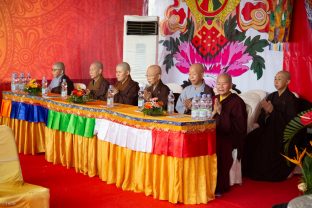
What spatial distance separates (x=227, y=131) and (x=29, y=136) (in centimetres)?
260

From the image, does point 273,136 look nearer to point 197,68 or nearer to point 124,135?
point 197,68

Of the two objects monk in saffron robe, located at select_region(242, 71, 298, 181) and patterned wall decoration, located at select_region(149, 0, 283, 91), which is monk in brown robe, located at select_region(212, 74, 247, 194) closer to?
monk in saffron robe, located at select_region(242, 71, 298, 181)

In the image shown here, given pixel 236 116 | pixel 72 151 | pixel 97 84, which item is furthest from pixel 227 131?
pixel 97 84

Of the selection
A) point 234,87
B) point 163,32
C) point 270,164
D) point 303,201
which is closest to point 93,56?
point 163,32

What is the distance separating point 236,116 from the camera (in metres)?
4.60

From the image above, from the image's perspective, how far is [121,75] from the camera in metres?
5.57

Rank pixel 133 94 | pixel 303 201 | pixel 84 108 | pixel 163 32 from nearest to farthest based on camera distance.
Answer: pixel 303 201 → pixel 84 108 → pixel 133 94 → pixel 163 32

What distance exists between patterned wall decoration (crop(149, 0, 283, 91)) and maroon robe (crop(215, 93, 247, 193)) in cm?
161

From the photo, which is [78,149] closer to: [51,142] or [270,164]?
[51,142]

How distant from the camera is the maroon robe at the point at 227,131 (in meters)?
4.50

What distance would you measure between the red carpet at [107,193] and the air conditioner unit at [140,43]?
251cm

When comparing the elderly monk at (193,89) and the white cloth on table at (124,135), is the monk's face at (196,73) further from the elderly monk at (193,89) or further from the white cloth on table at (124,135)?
the white cloth on table at (124,135)

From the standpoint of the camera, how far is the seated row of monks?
4.57 m

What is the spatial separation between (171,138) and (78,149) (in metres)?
1.44
